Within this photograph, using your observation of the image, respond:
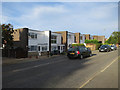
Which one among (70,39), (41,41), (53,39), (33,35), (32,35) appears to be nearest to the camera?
(32,35)

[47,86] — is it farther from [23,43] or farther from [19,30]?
[19,30]

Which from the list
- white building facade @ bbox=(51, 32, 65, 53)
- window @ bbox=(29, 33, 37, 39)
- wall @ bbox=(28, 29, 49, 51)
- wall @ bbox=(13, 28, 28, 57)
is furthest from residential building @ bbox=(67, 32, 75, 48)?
wall @ bbox=(13, 28, 28, 57)

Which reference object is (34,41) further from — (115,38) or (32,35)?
(115,38)

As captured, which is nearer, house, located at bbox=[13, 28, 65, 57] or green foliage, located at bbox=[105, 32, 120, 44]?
house, located at bbox=[13, 28, 65, 57]

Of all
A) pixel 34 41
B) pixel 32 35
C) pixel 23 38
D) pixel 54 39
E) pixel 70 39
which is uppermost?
pixel 32 35

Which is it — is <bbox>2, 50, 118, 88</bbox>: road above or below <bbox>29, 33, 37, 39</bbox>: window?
below

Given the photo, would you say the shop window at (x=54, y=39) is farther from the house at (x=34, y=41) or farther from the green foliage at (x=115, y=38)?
the green foliage at (x=115, y=38)

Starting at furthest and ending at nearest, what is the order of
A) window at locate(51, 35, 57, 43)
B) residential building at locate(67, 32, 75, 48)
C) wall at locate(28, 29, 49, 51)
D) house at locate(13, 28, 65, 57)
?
1. residential building at locate(67, 32, 75, 48)
2. window at locate(51, 35, 57, 43)
3. wall at locate(28, 29, 49, 51)
4. house at locate(13, 28, 65, 57)

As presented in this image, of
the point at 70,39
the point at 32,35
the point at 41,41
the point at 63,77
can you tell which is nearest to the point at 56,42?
the point at 41,41

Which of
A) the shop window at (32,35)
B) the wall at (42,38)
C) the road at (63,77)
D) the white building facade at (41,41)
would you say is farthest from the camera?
the wall at (42,38)

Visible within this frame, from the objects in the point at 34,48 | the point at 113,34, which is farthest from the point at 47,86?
the point at 113,34

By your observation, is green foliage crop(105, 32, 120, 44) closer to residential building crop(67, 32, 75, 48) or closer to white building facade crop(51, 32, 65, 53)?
residential building crop(67, 32, 75, 48)

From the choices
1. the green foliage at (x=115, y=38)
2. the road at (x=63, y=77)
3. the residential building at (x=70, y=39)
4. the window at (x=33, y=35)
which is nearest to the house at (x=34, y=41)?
the window at (x=33, y=35)

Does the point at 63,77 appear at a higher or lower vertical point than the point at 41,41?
lower
